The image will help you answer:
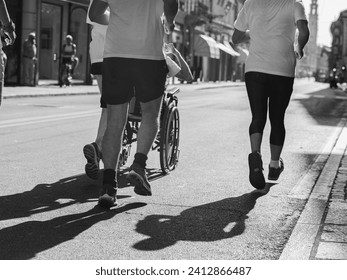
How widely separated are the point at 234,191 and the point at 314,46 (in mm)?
197970

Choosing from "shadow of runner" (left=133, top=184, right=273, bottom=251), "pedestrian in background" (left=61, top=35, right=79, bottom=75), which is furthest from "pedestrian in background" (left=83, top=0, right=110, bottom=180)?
"pedestrian in background" (left=61, top=35, right=79, bottom=75)

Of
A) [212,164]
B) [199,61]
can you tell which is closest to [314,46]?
[199,61]

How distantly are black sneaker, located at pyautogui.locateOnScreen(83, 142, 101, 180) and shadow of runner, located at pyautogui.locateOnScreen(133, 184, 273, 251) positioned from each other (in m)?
1.11

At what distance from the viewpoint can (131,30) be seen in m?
5.07

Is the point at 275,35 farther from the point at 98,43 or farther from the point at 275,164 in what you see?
the point at 98,43

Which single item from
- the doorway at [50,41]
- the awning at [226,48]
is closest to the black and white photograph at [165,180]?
the doorway at [50,41]

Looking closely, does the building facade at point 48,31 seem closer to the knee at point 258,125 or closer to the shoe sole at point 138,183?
the knee at point 258,125

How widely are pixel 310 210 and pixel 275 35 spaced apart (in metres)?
1.53

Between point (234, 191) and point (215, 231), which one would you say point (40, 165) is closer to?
point (234, 191)

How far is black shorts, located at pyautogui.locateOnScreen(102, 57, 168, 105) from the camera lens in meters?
5.08

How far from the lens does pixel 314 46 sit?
19912 centimetres

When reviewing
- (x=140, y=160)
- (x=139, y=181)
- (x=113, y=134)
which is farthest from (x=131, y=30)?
(x=139, y=181)

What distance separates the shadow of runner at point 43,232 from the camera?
3.77 meters

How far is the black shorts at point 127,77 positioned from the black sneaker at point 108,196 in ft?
1.83
